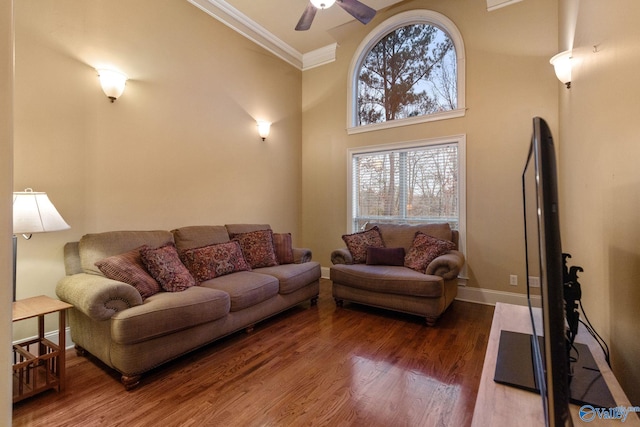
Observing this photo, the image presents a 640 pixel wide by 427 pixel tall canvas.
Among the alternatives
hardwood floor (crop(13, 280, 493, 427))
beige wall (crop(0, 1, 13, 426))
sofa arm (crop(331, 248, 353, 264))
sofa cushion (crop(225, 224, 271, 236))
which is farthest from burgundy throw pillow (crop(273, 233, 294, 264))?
beige wall (crop(0, 1, 13, 426))

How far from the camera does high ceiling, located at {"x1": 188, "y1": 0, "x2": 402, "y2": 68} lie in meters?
3.54

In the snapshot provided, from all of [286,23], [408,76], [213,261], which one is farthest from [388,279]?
[286,23]

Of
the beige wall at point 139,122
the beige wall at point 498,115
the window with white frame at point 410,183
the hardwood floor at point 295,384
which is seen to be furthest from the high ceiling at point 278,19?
the hardwood floor at point 295,384

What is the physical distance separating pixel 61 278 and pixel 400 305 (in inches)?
117

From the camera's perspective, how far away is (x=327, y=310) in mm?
3297

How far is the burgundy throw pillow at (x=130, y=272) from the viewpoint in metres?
2.11

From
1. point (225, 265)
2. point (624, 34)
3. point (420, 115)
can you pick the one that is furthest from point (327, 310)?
point (624, 34)

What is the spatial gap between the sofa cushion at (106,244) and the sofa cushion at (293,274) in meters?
1.12

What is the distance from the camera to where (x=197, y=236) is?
2994 millimetres

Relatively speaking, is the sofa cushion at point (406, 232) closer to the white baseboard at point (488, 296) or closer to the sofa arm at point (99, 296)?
the white baseboard at point (488, 296)

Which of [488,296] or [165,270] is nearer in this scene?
[165,270]

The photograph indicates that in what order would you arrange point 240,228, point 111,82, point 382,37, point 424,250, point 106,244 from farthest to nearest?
point 382,37 → point 240,228 → point 424,250 → point 111,82 → point 106,244

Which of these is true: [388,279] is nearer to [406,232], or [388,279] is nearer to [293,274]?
[406,232]

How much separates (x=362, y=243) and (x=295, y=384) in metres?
1.97
